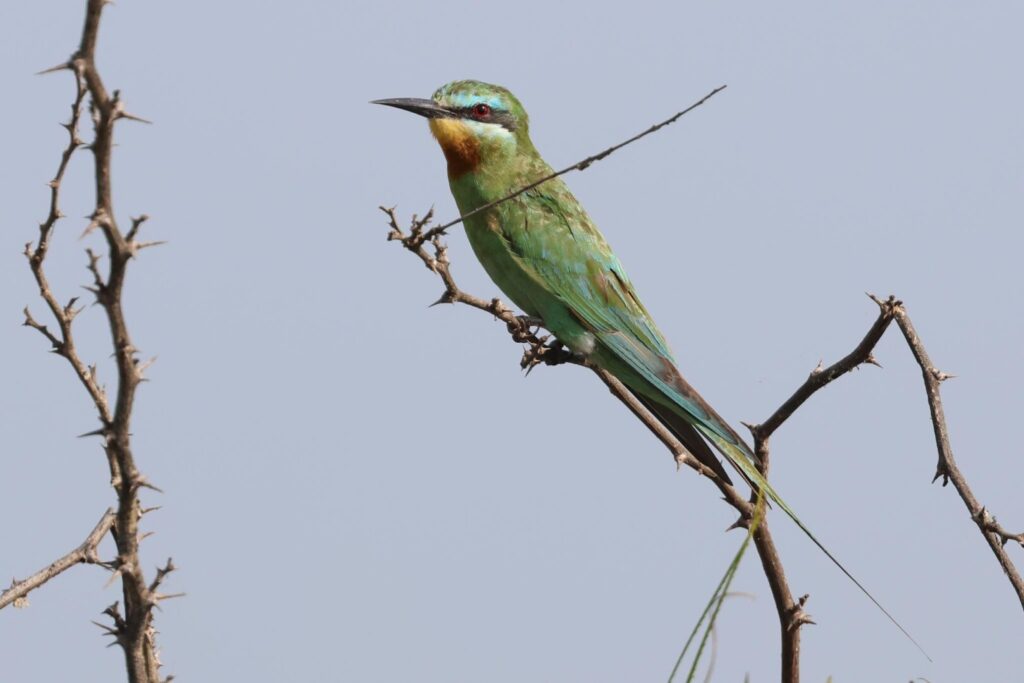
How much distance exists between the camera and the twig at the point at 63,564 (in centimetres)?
184

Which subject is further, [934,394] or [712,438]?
[712,438]

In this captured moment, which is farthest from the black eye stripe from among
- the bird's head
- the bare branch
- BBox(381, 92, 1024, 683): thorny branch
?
the bare branch

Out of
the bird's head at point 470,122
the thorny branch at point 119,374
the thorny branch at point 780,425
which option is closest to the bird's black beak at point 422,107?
the bird's head at point 470,122

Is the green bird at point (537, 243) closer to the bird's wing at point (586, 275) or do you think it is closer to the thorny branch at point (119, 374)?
the bird's wing at point (586, 275)

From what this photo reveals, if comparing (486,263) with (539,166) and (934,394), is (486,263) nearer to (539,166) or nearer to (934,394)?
(539,166)

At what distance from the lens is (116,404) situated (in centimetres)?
141

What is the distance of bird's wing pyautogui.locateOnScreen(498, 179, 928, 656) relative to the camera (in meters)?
3.78

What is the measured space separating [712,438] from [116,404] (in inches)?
82.5

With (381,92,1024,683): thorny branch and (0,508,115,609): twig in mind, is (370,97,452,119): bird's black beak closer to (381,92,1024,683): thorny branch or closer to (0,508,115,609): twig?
(381,92,1024,683): thorny branch

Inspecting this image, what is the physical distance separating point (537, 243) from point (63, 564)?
2248mm

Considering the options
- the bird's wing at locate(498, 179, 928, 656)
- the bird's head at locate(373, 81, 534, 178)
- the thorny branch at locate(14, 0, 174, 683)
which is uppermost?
the bird's head at locate(373, 81, 534, 178)

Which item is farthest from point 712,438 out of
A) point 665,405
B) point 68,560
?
point 68,560

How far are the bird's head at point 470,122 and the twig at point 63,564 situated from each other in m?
2.30

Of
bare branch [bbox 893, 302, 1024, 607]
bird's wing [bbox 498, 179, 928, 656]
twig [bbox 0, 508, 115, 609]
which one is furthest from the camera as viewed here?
bird's wing [bbox 498, 179, 928, 656]
